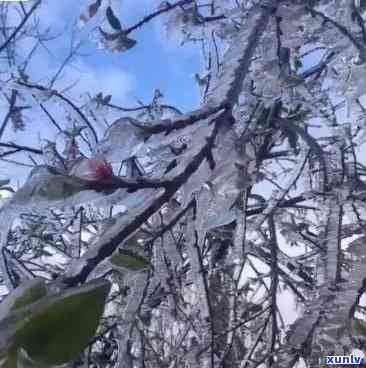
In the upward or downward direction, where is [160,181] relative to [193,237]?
downward

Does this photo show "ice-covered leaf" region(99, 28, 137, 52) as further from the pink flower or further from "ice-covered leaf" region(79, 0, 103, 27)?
the pink flower

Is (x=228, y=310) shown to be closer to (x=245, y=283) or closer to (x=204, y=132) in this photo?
(x=245, y=283)

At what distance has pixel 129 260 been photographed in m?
0.49

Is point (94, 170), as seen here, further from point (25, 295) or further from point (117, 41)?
point (117, 41)

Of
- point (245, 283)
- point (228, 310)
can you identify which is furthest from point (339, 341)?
point (245, 283)

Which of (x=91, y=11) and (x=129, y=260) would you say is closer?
(x=129, y=260)

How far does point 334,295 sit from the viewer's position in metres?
0.68

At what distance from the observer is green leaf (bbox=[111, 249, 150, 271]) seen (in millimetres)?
481

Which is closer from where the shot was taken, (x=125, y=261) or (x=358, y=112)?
(x=125, y=261)

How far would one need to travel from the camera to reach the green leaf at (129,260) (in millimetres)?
481

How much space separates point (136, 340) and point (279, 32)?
0.71m

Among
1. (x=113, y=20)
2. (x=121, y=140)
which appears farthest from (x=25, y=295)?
(x=113, y=20)

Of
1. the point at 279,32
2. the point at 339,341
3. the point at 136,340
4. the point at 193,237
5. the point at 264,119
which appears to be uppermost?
the point at 264,119

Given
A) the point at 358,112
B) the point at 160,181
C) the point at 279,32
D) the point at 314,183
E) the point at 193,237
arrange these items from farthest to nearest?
1. the point at 314,183
2. the point at 358,112
3. the point at 193,237
4. the point at 279,32
5. the point at 160,181
